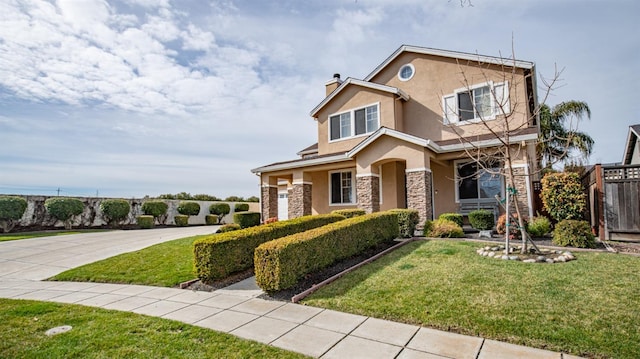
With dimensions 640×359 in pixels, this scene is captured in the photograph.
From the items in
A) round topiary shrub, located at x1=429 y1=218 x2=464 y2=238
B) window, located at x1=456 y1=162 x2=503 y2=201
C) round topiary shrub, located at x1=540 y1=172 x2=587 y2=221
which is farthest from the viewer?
window, located at x1=456 y1=162 x2=503 y2=201

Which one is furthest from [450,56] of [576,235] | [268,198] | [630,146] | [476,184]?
[630,146]

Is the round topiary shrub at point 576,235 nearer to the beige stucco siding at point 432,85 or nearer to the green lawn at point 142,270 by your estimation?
the beige stucco siding at point 432,85

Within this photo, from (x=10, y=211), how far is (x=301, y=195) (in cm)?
1557

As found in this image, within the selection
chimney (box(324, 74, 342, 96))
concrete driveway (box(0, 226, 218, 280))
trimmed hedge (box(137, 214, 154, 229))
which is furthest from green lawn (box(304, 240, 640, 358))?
trimmed hedge (box(137, 214, 154, 229))

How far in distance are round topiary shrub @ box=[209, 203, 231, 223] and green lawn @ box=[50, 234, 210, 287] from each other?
16114 millimetres

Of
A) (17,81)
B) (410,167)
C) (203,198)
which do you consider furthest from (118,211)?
(410,167)

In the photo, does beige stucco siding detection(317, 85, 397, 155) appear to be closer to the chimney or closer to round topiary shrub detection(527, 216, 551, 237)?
the chimney

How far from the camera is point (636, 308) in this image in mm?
4445

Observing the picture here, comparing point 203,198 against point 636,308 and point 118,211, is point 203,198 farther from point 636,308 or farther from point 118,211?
point 636,308

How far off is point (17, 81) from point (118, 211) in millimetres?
12892

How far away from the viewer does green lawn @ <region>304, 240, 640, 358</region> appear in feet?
12.8

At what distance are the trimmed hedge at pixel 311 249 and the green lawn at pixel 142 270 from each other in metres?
2.50

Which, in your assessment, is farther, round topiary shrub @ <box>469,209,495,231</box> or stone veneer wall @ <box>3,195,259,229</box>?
stone veneer wall @ <box>3,195,259,229</box>

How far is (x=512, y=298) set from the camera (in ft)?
16.2
